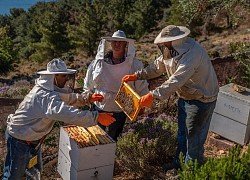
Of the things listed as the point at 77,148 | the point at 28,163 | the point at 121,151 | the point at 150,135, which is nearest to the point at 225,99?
the point at 150,135

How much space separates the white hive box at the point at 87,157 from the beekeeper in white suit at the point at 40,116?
0.75ft

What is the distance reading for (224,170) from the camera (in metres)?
2.90

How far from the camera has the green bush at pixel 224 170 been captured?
2924mm

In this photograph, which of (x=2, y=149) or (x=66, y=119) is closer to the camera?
(x=66, y=119)

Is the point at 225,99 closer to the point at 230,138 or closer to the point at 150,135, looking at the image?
the point at 230,138

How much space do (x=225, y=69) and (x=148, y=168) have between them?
5.05 m

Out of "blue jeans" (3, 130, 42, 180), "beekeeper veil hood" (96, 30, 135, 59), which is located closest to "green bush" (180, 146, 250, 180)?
"blue jeans" (3, 130, 42, 180)

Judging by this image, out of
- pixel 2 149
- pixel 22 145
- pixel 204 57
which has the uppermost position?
pixel 204 57

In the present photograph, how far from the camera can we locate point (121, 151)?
4.68m

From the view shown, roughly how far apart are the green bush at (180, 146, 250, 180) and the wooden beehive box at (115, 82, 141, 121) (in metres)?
1.01

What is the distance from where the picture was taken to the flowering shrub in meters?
4.61

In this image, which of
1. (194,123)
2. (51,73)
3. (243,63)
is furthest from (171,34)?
(243,63)

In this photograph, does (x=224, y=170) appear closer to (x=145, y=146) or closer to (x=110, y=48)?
(x=145, y=146)

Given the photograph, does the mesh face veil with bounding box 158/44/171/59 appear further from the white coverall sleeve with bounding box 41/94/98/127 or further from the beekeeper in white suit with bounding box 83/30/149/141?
the white coverall sleeve with bounding box 41/94/98/127
